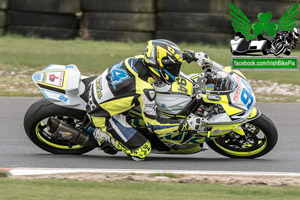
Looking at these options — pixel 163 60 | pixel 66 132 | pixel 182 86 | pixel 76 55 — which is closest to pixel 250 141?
pixel 182 86

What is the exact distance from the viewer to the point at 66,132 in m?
5.93

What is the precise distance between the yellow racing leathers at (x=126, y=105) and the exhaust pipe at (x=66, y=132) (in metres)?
0.21

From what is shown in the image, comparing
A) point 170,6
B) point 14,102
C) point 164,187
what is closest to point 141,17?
point 170,6

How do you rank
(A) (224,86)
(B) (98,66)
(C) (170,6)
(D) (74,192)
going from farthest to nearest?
1. (C) (170,6)
2. (B) (98,66)
3. (A) (224,86)
4. (D) (74,192)

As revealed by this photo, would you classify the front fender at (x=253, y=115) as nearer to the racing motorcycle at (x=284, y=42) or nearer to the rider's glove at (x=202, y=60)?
the rider's glove at (x=202, y=60)

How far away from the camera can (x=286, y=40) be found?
13023 millimetres

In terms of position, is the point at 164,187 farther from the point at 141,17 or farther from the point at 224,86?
the point at 141,17

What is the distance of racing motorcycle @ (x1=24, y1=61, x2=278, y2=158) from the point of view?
5758mm

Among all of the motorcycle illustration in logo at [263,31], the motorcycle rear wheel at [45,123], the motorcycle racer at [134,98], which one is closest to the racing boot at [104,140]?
the motorcycle racer at [134,98]

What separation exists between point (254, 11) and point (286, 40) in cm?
106

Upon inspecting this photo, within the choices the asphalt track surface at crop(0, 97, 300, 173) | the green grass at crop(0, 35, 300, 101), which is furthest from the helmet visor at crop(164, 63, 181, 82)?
the green grass at crop(0, 35, 300, 101)

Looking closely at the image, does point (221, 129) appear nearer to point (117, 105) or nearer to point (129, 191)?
point (117, 105)

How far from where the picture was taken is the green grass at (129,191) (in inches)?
172

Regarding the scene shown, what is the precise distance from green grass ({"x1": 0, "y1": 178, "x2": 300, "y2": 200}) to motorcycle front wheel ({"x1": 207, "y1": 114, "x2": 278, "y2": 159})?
3.58 ft
